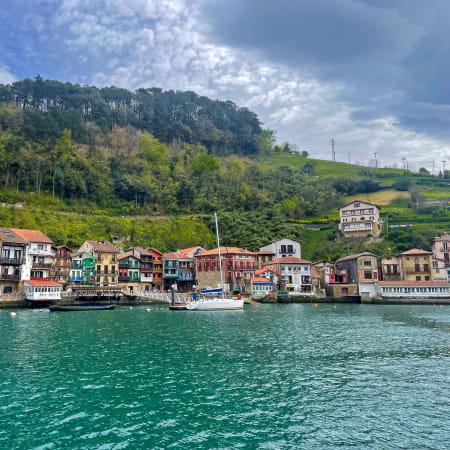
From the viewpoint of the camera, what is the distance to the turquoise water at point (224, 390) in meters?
13.3

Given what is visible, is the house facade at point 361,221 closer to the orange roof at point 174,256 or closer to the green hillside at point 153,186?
the green hillside at point 153,186

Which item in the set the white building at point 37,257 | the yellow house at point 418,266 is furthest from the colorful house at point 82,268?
the yellow house at point 418,266

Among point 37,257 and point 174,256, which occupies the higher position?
point 174,256

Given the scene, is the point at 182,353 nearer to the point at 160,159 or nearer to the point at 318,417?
the point at 318,417

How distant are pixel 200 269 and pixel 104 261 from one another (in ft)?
69.2

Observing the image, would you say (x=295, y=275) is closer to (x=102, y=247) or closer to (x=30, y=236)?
(x=102, y=247)

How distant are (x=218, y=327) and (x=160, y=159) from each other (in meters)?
96.2

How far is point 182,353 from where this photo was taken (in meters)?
26.2

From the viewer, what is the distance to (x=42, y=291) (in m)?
61.0

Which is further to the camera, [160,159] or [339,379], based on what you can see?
[160,159]

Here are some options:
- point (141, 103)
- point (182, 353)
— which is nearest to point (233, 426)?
point (182, 353)

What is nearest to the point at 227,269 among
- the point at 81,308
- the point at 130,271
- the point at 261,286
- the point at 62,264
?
the point at 261,286

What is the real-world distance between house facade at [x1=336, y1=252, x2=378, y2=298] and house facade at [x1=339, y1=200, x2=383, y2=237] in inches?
898

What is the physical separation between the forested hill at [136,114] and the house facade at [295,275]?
7468 centimetres
